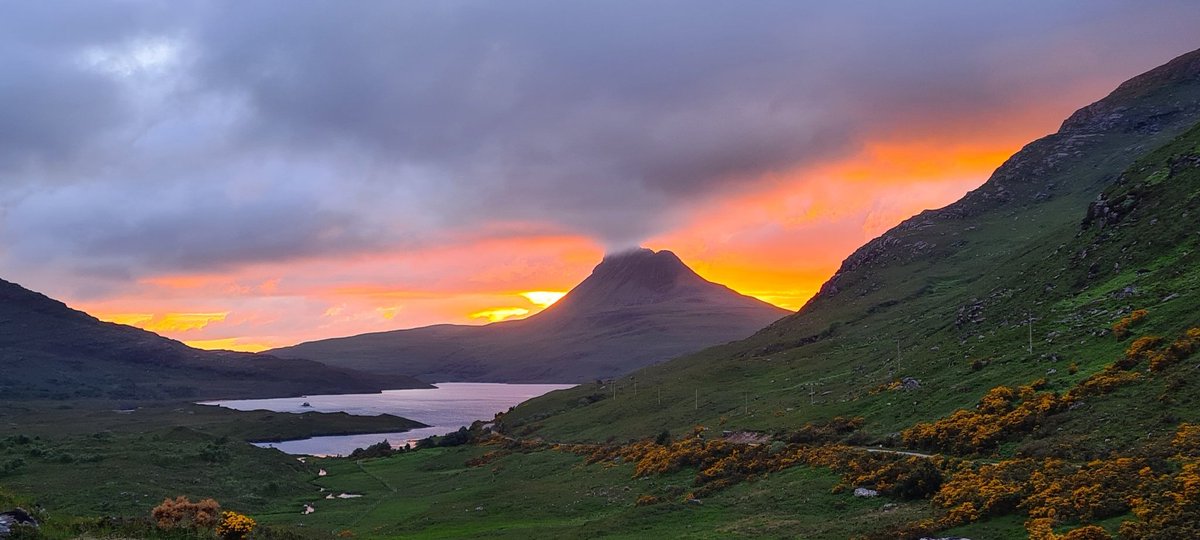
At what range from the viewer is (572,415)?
454 ft

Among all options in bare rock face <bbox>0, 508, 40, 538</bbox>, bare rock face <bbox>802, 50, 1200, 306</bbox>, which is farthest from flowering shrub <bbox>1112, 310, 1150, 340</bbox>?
bare rock face <bbox>802, 50, 1200, 306</bbox>

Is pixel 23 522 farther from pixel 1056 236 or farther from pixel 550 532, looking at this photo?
pixel 1056 236

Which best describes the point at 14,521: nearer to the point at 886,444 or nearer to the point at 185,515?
the point at 185,515

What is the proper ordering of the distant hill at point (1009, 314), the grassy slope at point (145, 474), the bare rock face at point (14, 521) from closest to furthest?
the bare rock face at point (14, 521)
the distant hill at point (1009, 314)
the grassy slope at point (145, 474)

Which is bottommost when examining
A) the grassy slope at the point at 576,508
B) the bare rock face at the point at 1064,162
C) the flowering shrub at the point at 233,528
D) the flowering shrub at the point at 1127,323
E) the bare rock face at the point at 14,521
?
the grassy slope at the point at 576,508

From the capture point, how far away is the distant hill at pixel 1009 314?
45125 mm

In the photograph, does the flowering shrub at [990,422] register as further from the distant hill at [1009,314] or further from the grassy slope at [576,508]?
the grassy slope at [576,508]

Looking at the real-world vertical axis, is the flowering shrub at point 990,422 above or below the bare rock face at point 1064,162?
below

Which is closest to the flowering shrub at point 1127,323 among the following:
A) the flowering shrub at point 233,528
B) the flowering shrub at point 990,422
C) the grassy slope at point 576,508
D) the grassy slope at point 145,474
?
the flowering shrub at point 990,422

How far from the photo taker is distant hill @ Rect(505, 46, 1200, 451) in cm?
4512

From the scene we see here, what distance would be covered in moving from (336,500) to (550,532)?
4674 centimetres

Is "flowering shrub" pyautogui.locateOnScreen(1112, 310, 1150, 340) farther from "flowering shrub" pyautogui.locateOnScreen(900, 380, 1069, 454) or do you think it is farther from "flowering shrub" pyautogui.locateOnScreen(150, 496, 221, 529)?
"flowering shrub" pyautogui.locateOnScreen(150, 496, 221, 529)

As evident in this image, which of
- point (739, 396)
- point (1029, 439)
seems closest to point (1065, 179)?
point (739, 396)

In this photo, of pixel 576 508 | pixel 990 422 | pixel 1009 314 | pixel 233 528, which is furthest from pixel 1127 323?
pixel 233 528
